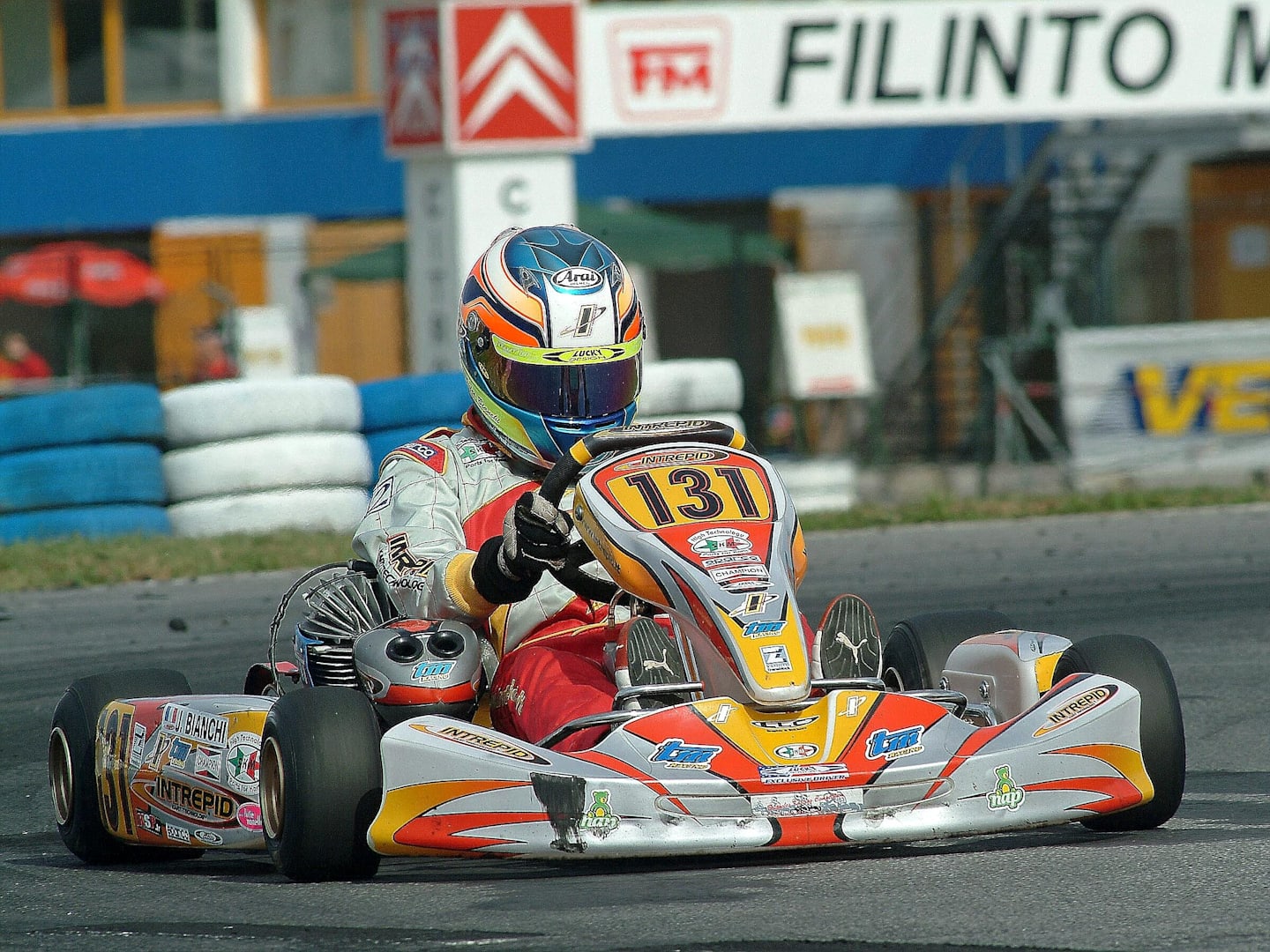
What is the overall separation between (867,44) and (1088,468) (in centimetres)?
339

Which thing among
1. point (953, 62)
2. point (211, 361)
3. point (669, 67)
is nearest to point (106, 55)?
point (211, 361)

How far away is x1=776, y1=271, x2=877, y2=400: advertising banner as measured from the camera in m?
14.9

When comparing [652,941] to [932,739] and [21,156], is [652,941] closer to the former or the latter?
[932,739]

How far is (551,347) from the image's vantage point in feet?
15.0

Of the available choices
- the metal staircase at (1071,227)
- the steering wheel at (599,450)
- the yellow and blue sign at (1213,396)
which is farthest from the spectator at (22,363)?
the steering wheel at (599,450)

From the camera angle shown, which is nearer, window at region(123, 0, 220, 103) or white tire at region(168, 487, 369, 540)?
white tire at region(168, 487, 369, 540)

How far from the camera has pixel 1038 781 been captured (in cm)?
372

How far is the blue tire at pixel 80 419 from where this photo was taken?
1042 cm

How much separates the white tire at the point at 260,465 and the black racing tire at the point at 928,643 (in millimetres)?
6065

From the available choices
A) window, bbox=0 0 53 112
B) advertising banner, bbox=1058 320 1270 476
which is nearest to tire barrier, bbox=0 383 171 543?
advertising banner, bbox=1058 320 1270 476

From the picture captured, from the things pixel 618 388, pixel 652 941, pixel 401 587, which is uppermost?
pixel 618 388

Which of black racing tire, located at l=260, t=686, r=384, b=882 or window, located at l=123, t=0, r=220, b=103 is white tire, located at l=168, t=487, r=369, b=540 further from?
window, located at l=123, t=0, r=220, b=103

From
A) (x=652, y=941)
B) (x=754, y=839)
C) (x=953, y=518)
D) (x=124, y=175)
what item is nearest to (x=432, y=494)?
(x=754, y=839)

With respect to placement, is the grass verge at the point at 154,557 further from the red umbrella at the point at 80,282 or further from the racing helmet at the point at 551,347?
the red umbrella at the point at 80,282
